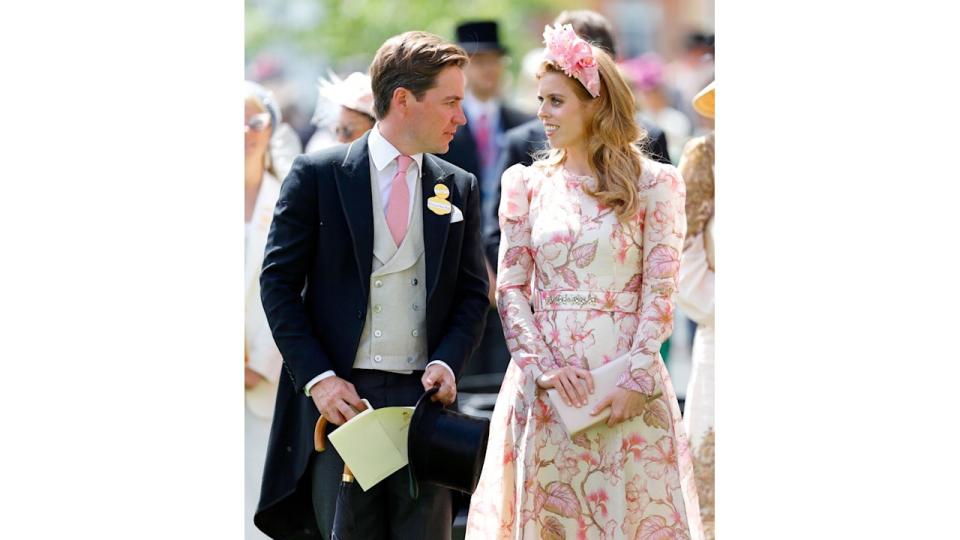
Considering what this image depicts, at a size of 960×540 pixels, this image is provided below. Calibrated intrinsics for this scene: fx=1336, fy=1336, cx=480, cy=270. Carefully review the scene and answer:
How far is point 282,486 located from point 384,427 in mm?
432

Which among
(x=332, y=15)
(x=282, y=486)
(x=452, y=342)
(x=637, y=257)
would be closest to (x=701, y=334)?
(x=637, y=257)

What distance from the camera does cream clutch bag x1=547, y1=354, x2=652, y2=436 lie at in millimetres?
4359

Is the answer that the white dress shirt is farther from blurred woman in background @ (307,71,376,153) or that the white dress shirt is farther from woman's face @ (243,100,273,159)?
woman's face @ (243,100,273,159)

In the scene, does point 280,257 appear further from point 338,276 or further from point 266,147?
point 266,147

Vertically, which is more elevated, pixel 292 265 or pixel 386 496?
pixel 292 265

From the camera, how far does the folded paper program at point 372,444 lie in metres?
4.11

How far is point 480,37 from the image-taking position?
31.4 ft

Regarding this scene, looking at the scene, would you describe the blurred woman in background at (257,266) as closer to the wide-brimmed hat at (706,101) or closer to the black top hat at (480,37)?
the wide-brimmed hat at (706,101)

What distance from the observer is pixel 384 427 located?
4168mm

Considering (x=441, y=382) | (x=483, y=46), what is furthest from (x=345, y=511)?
(x=483, y=46)

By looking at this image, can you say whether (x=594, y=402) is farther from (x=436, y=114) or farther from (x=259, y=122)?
(x=259, y=122)

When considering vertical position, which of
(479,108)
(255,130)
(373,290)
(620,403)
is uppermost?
(479,108)

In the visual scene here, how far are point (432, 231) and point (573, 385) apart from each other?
0.68m

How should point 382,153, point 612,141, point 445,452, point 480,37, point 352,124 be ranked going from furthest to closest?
point 480,37 → point 352,124 → point 612,141 → point 382,153 → point 445,452
